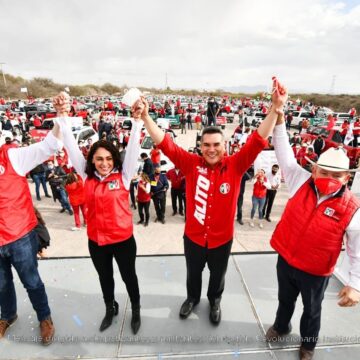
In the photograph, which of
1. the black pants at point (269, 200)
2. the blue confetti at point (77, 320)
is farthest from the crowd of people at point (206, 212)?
the black pants at point (269, 200)

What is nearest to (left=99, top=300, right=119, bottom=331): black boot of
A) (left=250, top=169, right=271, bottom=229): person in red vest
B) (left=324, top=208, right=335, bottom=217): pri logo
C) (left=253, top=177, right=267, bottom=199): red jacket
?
(left=324, top=208, right=335, bottom=217): pri logo

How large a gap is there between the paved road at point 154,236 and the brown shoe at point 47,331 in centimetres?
242

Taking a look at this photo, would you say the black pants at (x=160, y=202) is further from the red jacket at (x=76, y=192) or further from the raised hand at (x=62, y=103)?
the raised hand at (x=62, y=103)

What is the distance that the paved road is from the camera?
514 cm

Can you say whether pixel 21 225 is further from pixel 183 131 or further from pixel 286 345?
pixel 183 131

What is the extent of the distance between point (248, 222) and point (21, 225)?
528cm

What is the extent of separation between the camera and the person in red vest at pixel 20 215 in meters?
2.15

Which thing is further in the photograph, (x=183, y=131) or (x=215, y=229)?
(x=183, y=131)

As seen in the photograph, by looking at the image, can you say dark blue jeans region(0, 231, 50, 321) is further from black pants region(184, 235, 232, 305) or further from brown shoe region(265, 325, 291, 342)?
brown shoe region(265, 325, 291, 342)

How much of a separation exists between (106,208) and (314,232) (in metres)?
1.71

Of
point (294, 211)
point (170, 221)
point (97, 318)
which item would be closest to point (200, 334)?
point (97, 318)

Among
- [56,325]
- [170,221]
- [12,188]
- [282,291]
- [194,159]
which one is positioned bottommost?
[170,221]

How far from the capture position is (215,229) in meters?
2.37

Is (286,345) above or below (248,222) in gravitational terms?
above
